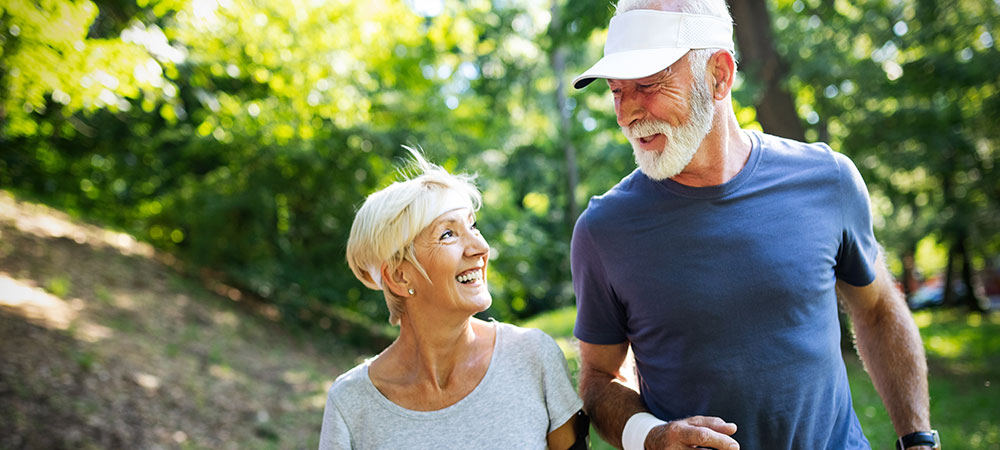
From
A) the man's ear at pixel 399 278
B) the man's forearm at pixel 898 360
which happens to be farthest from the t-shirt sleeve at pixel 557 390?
the man's forearm at pixel 898 360

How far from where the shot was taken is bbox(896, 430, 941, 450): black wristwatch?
2.33 meters

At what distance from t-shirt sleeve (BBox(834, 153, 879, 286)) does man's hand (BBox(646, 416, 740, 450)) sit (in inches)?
28.6

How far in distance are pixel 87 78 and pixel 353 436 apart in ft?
12.9

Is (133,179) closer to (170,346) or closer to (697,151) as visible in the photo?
(170,346)

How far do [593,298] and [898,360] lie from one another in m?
1.09

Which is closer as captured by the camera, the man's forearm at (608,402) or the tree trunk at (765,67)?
the man's forearm at (608,402)

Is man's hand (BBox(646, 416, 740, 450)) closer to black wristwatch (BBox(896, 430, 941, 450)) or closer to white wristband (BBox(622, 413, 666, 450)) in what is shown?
white wristband (BBox(622, 413, 666, 450))

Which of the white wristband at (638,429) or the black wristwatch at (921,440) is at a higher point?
the white wristband at (638,429)

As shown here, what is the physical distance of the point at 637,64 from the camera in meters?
2.13

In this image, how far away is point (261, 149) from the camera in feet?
33.8

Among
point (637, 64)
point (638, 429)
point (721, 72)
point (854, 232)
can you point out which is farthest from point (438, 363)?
point (854, 232)

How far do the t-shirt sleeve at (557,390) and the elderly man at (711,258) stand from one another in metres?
0.12

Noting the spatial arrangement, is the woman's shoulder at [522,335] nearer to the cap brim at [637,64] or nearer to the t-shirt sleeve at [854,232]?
the cap brim at [637,64]

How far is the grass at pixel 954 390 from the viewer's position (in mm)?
6727
